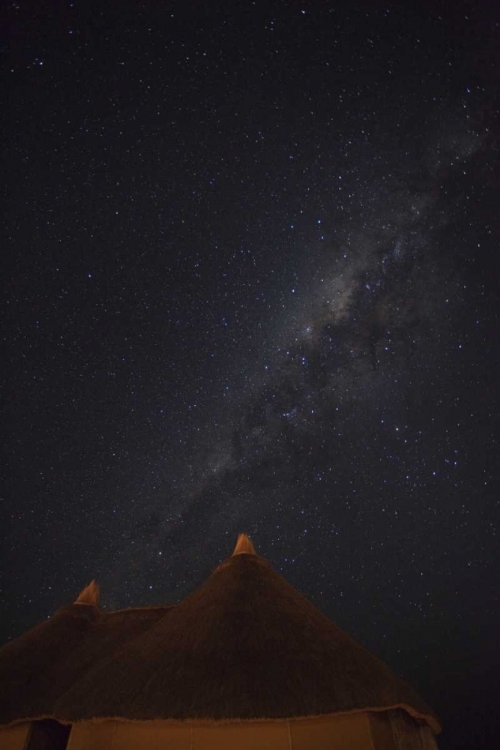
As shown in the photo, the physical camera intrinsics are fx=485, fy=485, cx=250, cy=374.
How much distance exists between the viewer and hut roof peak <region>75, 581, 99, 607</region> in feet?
39.3

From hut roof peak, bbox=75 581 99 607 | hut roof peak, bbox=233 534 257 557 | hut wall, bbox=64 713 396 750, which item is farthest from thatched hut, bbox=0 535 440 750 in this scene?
hut roof peak, bbox=75 581 99 607

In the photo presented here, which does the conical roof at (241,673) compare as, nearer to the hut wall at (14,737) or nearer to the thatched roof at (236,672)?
the thatched roof at (236,672)

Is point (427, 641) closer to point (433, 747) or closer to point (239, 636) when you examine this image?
point (433, 747)

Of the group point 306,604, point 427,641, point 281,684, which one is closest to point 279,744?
point 281,684

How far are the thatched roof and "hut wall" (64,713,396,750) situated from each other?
45 centimetres

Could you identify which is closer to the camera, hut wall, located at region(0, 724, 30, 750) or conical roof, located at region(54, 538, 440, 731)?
conical roof, located at region(54, 538, 440, 731)

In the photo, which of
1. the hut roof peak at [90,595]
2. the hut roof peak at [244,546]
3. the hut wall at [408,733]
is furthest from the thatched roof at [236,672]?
the hut roof peak at [90,595]

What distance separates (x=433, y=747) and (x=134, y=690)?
5.41 m

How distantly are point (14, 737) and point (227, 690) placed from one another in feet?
14.5

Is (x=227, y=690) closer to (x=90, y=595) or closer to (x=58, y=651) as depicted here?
(x=58, y=651)

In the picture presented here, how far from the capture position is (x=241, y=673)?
6.44m

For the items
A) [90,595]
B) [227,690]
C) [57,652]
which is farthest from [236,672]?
[90,595]

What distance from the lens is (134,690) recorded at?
22.0ft

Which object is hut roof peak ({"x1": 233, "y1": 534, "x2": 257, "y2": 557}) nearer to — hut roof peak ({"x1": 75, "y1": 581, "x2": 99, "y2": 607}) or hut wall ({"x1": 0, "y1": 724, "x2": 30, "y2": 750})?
hut roof peak ({"x1": 75, "y1": 581, "x2": 99, "y2": 607})
